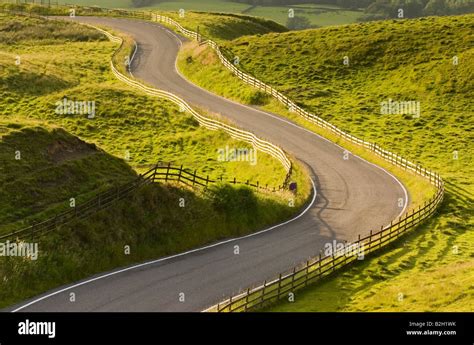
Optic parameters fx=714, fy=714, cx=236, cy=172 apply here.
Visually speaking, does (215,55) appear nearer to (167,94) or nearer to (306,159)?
(167,94)

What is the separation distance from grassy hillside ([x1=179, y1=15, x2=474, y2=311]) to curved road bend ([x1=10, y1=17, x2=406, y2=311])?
3.12 meters

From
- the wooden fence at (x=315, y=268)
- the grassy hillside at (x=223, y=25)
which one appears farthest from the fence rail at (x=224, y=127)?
the grassy hillside at (x=223, y=25)

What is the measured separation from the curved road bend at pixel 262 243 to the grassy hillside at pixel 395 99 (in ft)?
10.2

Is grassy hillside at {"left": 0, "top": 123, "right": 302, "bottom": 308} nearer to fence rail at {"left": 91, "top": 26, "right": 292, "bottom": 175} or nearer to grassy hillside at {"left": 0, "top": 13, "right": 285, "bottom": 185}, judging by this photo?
grassy hillside at {"left": 0, "top": 13, "right": 285, "bottom": 185}

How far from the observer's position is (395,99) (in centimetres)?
7894

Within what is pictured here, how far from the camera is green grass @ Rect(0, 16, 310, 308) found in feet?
109

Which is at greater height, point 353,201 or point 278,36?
point 278,36

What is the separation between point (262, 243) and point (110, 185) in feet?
29.9

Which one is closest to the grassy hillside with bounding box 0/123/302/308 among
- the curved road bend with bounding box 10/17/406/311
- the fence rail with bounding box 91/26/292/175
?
the curved road bend with bounding box 10/17/406/311

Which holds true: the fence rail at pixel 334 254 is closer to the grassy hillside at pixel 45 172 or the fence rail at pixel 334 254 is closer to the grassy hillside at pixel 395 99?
the grassy hillside at pixel 395 99

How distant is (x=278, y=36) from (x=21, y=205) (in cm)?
6828

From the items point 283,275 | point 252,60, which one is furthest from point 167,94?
point 283,275

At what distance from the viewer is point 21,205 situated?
118ft

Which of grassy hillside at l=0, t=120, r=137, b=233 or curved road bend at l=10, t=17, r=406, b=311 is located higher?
grassy hillside at l=0, t=120, r=137, b=233
